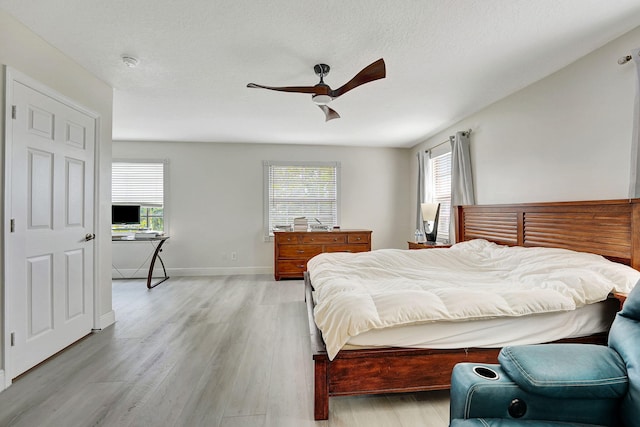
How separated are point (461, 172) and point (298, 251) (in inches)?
107

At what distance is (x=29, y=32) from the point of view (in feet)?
6.81

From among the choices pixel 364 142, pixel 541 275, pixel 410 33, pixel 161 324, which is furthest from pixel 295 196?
pixel 541 275

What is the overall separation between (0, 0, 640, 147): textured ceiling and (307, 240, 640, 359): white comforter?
161 cm

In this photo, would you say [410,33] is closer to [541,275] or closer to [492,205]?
[541,275]

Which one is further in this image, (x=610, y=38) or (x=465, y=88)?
(x=465, y=88)

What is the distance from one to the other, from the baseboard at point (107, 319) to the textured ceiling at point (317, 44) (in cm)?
230

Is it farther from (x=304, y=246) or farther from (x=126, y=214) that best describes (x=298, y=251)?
(x=126, y=214)

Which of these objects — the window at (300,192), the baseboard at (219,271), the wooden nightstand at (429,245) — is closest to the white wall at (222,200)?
the baseboard at (219,271)

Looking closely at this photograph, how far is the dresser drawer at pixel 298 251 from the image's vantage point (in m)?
4.84

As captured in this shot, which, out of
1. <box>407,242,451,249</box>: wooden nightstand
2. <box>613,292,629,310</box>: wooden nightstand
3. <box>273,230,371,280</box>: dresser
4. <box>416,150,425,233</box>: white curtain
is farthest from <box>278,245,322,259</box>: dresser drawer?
<box>613,292,629,310</box>: wooden nightstand

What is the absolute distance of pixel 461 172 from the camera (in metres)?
3.88

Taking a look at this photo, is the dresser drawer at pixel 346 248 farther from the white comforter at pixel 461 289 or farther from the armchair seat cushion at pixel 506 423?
the armchair seat cushion at pixel 506 423

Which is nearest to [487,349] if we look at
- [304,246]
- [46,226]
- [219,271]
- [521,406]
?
[521,406]

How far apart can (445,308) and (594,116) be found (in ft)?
6.65
